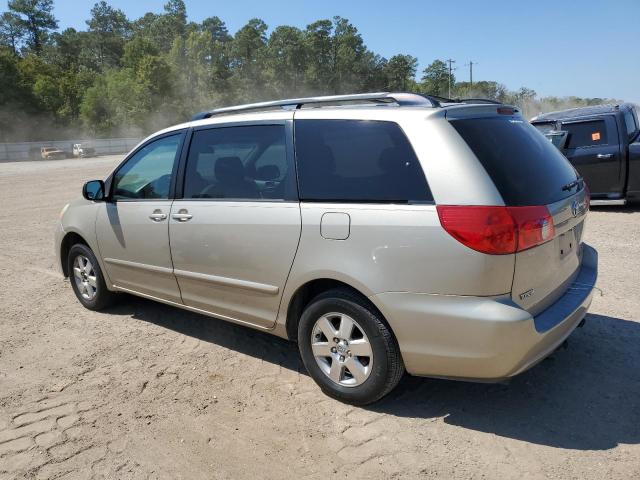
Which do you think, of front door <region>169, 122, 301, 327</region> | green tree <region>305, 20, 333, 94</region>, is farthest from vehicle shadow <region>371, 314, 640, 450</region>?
green tree <region>305, 20, 333, 94</region>

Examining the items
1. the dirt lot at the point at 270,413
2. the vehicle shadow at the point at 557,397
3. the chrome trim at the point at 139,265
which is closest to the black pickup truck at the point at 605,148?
the dirt lot at the point at 270,413

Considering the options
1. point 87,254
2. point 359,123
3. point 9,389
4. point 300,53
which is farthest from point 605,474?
point 300,53

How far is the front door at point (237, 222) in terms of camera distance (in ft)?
11.1

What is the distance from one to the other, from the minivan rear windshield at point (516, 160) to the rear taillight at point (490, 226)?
88 millimetres

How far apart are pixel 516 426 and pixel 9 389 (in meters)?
3.35

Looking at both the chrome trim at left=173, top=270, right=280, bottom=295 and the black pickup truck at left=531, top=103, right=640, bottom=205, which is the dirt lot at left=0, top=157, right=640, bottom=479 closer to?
the chrome trim at left=173, top=270, right=280, bottom=295

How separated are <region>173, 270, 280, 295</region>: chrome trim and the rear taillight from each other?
1.26 meters

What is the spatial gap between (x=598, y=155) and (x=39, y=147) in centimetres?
4946

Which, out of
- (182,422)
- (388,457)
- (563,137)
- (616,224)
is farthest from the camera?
(563,137)

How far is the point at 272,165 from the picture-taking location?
3.54 metres

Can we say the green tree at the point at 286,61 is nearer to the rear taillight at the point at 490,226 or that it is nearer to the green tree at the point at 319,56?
the green tree at the point at 319,56

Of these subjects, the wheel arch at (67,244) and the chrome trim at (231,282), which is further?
the wheel arch at (67,244)

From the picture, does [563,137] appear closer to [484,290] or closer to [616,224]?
[616,224]

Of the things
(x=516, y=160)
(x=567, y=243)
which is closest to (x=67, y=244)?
(x=516, y=160)
